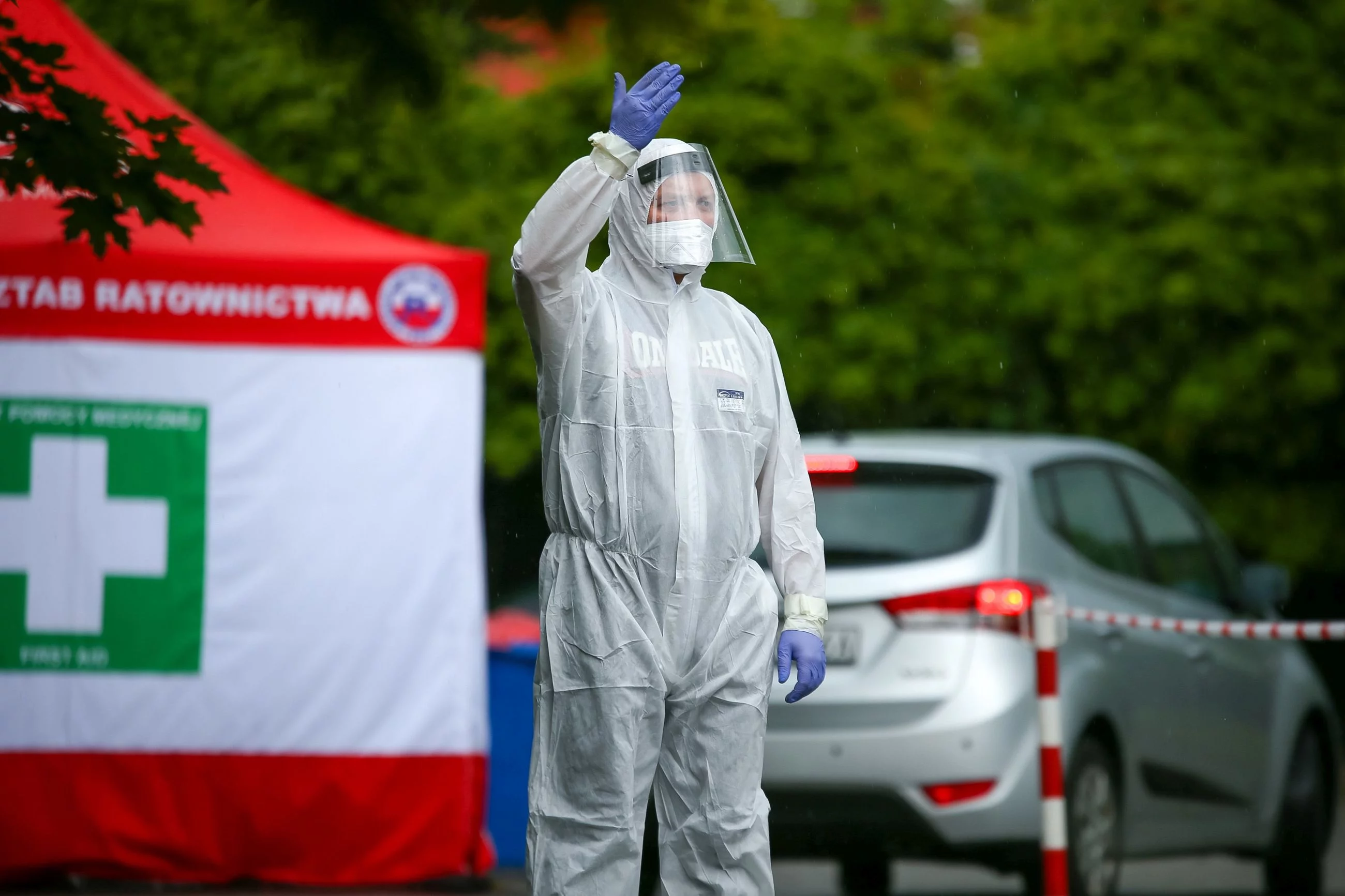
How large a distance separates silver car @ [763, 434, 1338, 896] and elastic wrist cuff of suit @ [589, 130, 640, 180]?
3.13m

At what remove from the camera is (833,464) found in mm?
7352

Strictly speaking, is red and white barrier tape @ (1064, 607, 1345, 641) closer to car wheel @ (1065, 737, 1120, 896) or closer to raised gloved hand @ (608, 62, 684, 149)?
car wheel @ (1065, 737, 1120, 896)

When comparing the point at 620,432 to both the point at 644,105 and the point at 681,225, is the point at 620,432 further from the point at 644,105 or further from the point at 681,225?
the point at 644,105

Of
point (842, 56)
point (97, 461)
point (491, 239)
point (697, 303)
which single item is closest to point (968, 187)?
point (842, 56)

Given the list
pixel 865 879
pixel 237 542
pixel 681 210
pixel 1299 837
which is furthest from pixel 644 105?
pixel 865 879

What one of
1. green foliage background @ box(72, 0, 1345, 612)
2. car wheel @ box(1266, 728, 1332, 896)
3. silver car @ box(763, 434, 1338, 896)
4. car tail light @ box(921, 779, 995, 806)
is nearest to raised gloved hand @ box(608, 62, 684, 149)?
silver car @ box(763, 434, 1338, 896)

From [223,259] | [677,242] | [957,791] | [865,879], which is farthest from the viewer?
[865,879]

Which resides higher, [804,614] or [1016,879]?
[804,614]

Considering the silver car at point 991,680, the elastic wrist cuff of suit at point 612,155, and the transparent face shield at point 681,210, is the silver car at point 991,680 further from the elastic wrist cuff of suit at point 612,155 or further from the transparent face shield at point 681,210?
the elastic wrist cuff of suit at point 612,155

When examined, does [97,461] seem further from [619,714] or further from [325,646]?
[619,714]

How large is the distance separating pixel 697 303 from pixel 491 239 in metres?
7.28

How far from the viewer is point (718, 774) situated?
14.2 feet

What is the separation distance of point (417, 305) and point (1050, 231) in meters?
5.98

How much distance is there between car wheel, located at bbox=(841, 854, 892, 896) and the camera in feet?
30.8
